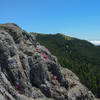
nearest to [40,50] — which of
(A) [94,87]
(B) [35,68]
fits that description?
(B) [35,68]

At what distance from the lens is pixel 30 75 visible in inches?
1823

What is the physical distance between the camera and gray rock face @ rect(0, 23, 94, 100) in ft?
131

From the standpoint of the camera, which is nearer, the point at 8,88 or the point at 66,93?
the point at 8,88

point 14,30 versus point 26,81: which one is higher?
point 14,30

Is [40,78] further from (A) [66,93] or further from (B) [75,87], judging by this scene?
(B) [75,87]

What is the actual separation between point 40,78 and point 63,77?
10735 mm

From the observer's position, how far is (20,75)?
41.4 metres

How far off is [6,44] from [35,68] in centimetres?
1171

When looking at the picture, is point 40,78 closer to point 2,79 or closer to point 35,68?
point 35,68

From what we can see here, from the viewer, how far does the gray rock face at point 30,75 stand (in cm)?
4006

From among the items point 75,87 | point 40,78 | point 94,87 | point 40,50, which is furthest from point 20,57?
point 94,87

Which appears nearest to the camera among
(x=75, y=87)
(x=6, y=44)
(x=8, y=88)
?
(x=8, y=88)

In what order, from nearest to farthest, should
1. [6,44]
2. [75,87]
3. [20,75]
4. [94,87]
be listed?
[20,75], [6,44], [75,87], [94,87]

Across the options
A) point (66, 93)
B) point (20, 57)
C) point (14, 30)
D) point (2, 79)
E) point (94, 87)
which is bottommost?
point (94, 87)
